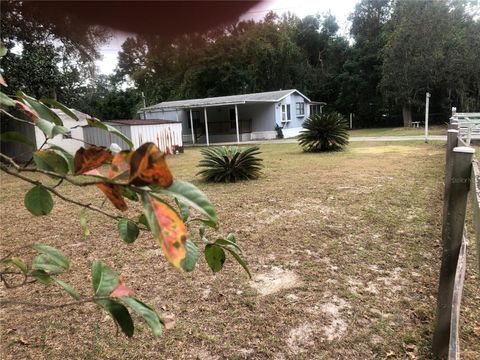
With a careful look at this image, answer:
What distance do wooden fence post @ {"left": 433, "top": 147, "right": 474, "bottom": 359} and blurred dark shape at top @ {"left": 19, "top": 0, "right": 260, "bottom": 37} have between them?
4.99ft

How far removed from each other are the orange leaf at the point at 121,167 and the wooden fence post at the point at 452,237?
200cm

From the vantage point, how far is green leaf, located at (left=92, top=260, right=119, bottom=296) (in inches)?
27.0

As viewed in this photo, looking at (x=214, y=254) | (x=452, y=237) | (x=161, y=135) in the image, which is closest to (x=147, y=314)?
(x=214, y=254)

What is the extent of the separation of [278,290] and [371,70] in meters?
29.1

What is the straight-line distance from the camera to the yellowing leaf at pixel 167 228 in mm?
452

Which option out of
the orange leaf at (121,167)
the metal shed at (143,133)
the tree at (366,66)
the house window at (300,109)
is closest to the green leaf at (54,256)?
the orange leaf at (121,167)

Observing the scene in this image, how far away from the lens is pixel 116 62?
138 centimetres

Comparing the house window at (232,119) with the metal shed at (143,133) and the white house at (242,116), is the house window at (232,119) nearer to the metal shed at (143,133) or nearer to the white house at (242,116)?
the white house at (242,116)

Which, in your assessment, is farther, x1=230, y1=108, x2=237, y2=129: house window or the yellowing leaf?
x1=230, y1=108, x2=237, y2=129: house window

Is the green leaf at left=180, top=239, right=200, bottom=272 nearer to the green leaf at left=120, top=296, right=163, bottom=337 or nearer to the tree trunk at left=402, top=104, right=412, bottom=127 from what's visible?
the green leaf at left=120, top=296, right=163, bottom=337

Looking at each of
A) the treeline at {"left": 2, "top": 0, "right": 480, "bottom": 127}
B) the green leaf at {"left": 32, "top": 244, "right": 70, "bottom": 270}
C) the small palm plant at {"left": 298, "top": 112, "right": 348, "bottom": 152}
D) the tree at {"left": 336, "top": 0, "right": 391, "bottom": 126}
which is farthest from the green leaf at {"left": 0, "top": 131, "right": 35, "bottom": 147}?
the tree at {"left": 336, "top": 0, "right": 391, "bottom": 126}

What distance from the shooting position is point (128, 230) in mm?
912

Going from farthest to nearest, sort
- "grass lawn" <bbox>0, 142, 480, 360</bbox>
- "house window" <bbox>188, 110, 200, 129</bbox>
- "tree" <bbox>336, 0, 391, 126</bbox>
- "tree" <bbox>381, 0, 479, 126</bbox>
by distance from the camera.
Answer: "tree" <bbox>336, 0, 391, 126</bbox>
"house window" <bbox>188, 110, 200, 129</bbox>
"tree" <bbox>381, 0, 479, 126</bbox>
"grass lawn" <bbox>0, 142, 480, 360</bbox>

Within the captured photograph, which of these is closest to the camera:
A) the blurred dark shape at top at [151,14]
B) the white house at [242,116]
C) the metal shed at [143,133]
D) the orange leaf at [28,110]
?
the orange leaf at [28,110]
